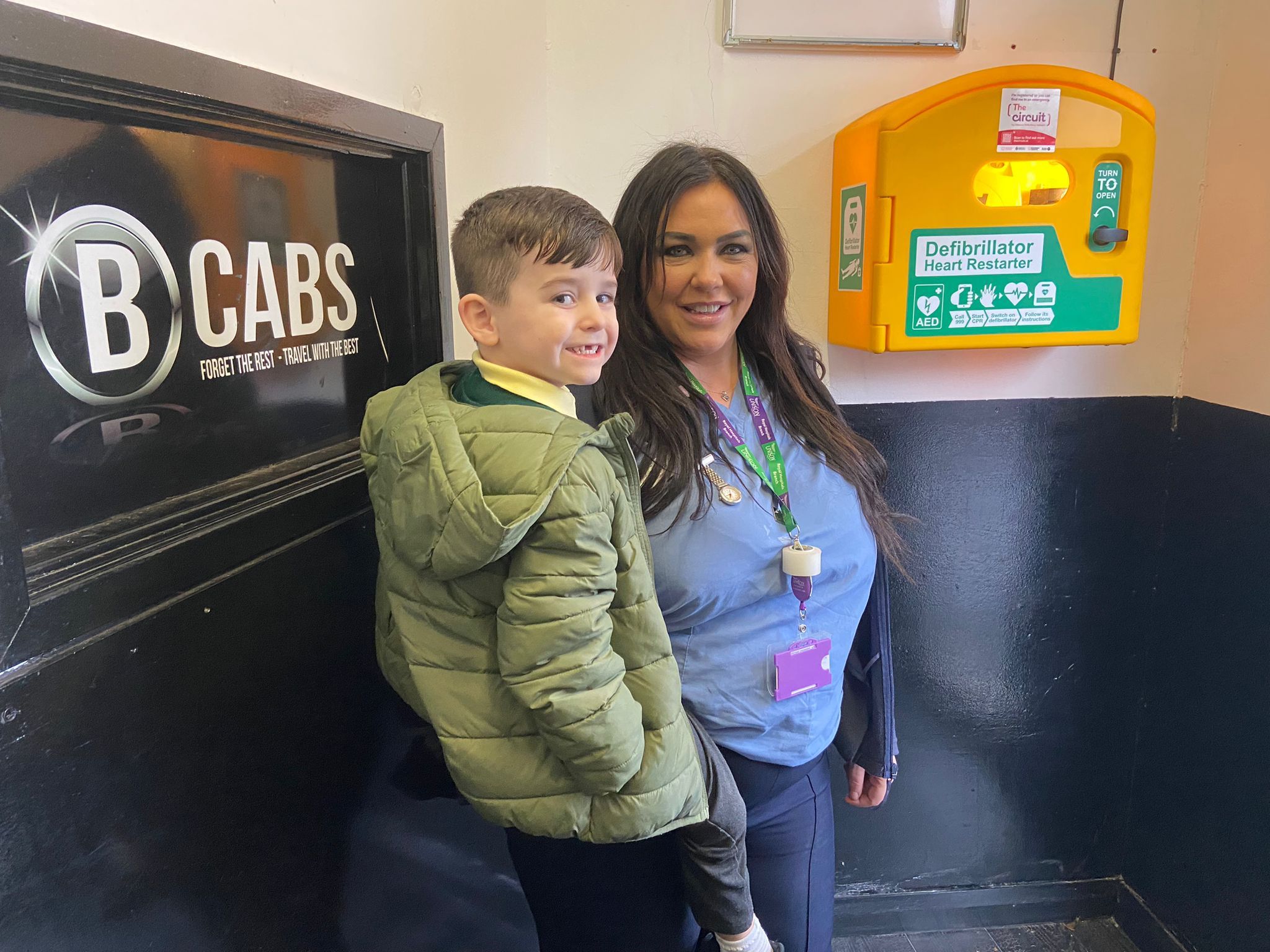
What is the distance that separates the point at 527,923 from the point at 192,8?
154 cm

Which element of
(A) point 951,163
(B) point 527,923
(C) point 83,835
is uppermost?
(A) point 951,163

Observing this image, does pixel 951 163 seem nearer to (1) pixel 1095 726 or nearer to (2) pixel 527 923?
(1) pixel 1095 726

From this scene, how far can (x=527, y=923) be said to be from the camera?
1.61 metres

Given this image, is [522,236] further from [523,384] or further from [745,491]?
[745,491]

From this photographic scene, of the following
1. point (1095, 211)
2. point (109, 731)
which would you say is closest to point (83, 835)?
point (109, 731)

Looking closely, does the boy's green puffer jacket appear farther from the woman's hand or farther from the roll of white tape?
the woman's hand

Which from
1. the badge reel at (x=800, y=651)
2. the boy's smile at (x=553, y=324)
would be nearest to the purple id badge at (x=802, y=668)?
the badge reel at (x=800, y=651)

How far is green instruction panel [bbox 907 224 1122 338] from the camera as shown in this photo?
1565mm

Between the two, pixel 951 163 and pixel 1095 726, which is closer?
pixel 951 163

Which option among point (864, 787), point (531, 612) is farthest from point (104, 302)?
point (864, 787)

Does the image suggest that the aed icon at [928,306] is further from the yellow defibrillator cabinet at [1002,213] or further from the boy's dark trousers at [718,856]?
the boy's dark trousers at [718,856]

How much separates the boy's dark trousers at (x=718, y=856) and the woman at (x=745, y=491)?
107 mm

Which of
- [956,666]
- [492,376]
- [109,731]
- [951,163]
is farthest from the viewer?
[956,666]

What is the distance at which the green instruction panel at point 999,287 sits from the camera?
1.57 m
